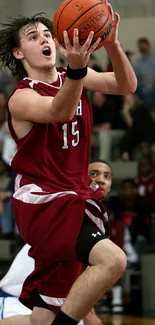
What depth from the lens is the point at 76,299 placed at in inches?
177

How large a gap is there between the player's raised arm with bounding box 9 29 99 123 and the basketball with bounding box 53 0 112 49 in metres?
0.06

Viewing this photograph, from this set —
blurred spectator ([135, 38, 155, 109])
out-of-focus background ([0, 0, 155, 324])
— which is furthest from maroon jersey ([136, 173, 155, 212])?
blurred spectator ([135, 38, 155, 109])

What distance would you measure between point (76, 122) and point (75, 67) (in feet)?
2.05

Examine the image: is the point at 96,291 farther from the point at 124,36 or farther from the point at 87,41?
Result: the point at 124,36

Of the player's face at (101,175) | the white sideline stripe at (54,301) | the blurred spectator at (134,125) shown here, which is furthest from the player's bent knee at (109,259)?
the blurred spectator at (134,125)

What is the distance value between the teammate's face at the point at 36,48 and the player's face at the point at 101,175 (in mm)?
1414

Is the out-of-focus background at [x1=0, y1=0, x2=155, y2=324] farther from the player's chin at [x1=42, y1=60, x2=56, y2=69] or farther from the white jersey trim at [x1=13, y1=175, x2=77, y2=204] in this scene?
the player's chin at [x1=42, y1=60, x2=56, y2=69]

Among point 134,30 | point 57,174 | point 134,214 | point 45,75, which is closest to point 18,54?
point 45,75

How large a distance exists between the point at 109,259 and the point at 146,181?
614 cm

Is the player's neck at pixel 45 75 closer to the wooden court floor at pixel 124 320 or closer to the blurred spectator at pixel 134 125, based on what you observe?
the wooden court floor at pixel 124 320

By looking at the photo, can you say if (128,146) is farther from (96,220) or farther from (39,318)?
(96,220)

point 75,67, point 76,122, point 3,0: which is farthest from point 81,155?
→ point 3,0

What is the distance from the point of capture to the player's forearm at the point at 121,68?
4.92 m

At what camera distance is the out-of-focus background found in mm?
9750
